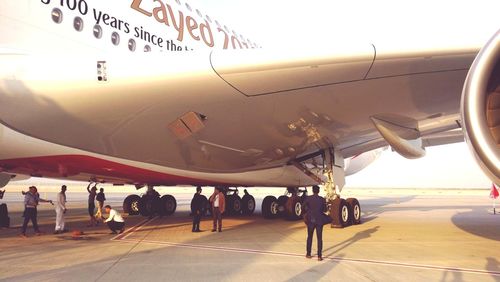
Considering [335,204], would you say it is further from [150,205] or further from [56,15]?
[56,15]

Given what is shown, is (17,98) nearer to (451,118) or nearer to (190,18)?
(190,18)

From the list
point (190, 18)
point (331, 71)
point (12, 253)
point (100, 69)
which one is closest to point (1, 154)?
point (12, 253)

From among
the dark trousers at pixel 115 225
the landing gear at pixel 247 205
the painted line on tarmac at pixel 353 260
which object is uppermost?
the landing gear at pixel 247 205

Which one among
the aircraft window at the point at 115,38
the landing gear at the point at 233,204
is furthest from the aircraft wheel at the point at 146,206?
the aircraft window at the point at 115,38

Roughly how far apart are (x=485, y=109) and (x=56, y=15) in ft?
23.2

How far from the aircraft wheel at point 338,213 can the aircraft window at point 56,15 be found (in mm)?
8516

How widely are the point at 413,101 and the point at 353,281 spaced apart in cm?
388

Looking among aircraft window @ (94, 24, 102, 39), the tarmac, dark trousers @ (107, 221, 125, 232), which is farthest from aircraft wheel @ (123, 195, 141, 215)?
→ aircraft window @ (94, 24, 102, 39)

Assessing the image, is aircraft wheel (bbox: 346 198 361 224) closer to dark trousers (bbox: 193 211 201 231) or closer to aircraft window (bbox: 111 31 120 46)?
dark trousers (bbox: 193 211 201 231)

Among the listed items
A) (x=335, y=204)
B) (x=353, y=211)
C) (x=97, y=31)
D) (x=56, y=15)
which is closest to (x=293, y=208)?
(x=353, y=211)

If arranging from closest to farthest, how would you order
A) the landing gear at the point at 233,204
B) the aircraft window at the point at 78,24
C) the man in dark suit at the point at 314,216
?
the man in dark suit at the point at 314,216 < the aircraft window at the point at 78,24 < the landing gear at the point at 233,204

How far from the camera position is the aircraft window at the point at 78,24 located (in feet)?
26.1

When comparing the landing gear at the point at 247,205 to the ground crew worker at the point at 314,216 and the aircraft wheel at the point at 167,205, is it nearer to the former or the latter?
the aircraft wheel at the point at 167,205

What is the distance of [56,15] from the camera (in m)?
7.68
